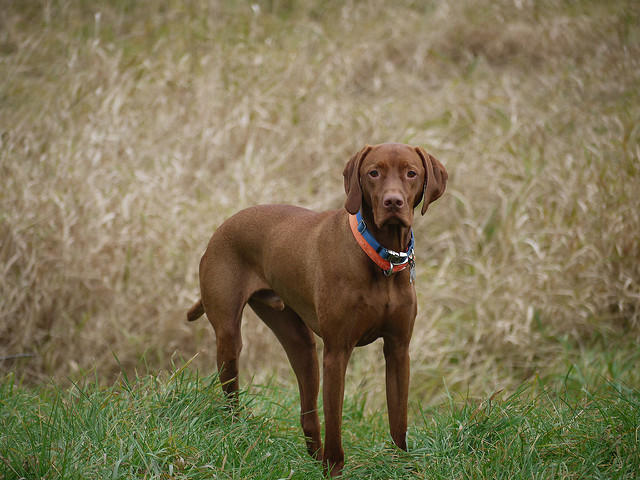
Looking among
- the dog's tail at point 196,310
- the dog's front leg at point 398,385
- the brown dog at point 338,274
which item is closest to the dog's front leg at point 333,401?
the brown dog at point 338,274

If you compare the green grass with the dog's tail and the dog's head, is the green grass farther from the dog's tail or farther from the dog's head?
the dog's head

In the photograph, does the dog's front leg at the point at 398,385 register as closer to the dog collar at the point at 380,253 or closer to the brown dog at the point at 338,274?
the brown dog at the point at 338,274

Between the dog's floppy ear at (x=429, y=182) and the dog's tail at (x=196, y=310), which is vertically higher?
the dog's floppy ear at (x=429, y=182)

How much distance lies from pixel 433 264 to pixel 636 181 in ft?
6.71

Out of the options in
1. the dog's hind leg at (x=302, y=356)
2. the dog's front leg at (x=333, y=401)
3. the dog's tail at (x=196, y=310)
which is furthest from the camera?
the dog's tail at (x=196, y=310)

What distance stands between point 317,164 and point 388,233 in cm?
474

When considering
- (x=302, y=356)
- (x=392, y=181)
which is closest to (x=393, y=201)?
(x=392, y=181)

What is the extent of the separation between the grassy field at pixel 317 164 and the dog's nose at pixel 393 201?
1545mm

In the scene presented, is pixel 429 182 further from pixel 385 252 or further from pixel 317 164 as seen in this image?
pixel 317 164

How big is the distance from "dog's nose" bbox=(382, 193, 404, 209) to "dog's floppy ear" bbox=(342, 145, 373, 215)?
0.56 feet

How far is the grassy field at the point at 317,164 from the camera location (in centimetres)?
584

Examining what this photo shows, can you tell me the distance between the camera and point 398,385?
327cm

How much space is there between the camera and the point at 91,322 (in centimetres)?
588

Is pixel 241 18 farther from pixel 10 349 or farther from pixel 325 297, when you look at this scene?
pixel 325 297
